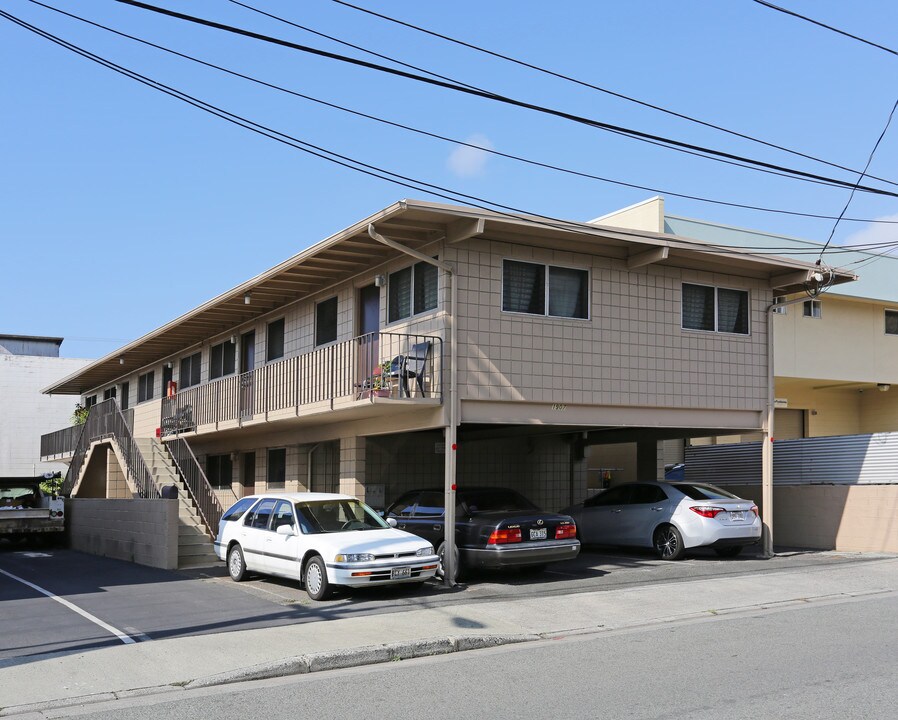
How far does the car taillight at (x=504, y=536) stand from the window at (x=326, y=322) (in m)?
6.37

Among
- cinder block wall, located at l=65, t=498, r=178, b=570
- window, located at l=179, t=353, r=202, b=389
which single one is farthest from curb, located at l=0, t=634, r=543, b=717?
window, located at l=179, t=353, r=202, b=389

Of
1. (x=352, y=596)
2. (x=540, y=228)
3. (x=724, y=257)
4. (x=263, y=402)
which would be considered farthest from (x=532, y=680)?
Result: (x=263, y=402)

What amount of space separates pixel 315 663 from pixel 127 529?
1259cm

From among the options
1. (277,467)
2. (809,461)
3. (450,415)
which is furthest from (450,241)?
(809,461)

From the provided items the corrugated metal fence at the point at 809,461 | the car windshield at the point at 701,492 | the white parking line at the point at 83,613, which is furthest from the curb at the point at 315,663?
the corrugated metal fence at the point at 809,461

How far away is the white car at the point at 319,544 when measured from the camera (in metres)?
13.3

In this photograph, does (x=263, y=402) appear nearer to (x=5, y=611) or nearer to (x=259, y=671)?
(x=5, y=611)

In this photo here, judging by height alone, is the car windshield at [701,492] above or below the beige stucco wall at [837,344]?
below

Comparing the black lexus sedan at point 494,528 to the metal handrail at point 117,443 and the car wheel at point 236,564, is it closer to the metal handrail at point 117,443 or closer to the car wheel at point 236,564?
the car wheel at point 236,564

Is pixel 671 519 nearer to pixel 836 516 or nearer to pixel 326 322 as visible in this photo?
pixel 836 516

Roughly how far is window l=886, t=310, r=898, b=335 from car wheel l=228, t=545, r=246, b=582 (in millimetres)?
21892

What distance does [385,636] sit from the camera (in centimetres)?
1048

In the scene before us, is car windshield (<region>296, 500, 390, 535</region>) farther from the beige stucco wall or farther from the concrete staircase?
the beige stucco wall

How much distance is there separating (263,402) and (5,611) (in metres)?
7.77
